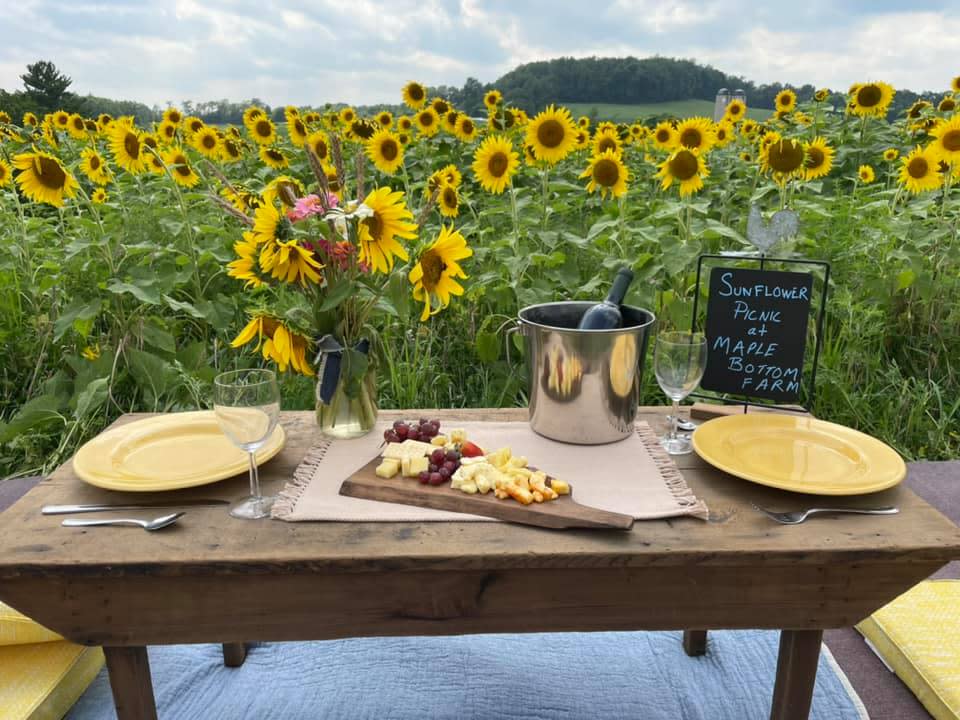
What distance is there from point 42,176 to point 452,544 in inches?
74.0

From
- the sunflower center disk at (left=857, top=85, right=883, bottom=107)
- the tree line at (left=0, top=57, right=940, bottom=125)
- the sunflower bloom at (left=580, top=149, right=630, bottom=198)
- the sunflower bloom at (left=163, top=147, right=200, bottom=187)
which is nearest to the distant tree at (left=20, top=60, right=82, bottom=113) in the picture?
the tree line at (left=0, top=57, right=940, bottom=125)

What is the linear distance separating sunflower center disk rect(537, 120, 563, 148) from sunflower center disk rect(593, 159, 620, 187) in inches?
12.9

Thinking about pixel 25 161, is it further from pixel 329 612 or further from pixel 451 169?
pixel 329 612

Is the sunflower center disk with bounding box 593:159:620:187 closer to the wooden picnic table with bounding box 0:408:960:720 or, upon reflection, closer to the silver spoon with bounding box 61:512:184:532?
the wooden picnic table with bounding box 0:408:960:720

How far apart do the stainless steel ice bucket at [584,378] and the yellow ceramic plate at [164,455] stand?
422 mm

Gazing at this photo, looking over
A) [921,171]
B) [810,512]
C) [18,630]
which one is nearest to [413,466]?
[810,512]

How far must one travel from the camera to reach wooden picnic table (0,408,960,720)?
2.86 feet

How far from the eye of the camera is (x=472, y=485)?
3.23 feet

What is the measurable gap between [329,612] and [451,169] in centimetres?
232

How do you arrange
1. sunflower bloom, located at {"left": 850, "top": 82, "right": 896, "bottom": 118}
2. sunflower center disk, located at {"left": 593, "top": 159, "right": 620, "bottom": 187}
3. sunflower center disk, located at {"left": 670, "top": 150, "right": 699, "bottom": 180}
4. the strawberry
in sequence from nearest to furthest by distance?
the strawberry, sunflower center disk, located at {"left": 670, "top": 150, "right": 699, "bottom": 180}, sunflower center disk, located at {"left": 593, "top": 159, "right": 620, "bottom": 187}, sunflower bloom, located at {"left": 850, "top": 82, "right": 896, "bottom": 118}

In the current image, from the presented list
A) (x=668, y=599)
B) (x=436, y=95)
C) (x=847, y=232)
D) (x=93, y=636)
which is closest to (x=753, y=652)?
(x=668, y=599)

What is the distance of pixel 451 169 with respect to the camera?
2.96 m

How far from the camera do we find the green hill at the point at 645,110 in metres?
4.14

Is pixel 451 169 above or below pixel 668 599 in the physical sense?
above
